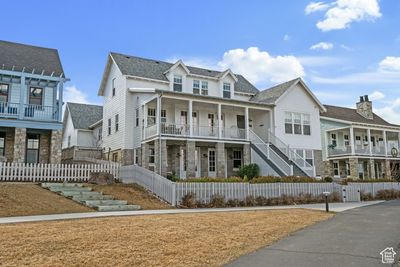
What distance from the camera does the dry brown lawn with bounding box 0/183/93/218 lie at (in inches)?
524

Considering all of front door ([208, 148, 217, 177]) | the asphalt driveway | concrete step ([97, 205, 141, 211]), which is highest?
front door ([208, 148, 217, 177])

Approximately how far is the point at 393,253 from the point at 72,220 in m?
8.75

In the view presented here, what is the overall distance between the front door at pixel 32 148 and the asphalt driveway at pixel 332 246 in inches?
804

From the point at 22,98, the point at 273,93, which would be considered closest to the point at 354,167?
the point at 273,93

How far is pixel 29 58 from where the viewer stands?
25984 mm

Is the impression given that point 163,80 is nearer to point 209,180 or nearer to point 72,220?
point 209,180

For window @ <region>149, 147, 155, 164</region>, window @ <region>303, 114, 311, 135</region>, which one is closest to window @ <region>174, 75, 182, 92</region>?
window @ <region>149, 147, 155, 164</region>

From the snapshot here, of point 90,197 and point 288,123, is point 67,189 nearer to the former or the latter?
point 90,197

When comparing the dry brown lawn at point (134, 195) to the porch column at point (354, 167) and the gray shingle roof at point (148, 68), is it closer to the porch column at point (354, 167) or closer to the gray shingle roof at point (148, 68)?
the gray shingle roof at point (148, 68)

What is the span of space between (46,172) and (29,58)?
9818mm

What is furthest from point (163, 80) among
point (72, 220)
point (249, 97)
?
point (72, 220)

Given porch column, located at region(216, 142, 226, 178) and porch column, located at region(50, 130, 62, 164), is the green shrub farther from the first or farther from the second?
porch column, located at region(50, 130, 62, 164)

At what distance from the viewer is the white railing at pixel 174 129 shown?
24.7 metres

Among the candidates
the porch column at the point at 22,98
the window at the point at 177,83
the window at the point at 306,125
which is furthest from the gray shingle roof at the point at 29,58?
the window at the point at 306,125
